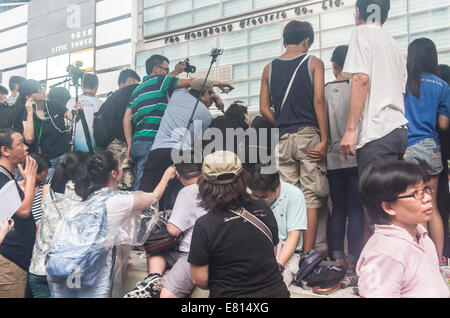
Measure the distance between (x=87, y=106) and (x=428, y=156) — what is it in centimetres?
324

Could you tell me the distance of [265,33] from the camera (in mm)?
8633

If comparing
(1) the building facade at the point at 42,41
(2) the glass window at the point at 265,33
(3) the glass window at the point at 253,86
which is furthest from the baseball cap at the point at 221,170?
(3) the glass window at the point at 253,86

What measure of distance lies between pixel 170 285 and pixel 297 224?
3.05 ft

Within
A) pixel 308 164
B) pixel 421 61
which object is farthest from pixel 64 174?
pixel 421 61

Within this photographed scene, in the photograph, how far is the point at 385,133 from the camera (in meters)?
2.32

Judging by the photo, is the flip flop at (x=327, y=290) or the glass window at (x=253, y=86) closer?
the flip flop at (x=327, y=290)

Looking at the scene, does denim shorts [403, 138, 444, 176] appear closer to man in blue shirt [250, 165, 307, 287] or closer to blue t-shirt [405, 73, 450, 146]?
blue t-shirt [405, 73, 450, 146]

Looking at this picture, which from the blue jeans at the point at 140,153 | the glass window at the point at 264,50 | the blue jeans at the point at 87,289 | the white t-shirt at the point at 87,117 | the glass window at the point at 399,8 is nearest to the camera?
the blue jeans at the point at 87,289

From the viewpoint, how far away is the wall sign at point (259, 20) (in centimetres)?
757

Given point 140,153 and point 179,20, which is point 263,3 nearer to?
point 179,20

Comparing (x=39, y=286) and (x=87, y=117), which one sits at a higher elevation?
(x=87, y=117)

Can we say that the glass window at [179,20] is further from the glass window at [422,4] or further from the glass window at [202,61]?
the glass window at [422,4]

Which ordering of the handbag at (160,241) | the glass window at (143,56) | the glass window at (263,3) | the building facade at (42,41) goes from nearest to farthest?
the handbag at (160,241)
the building facade at (42,41)
the glass window at (263,3)
the glass window at (143,56)

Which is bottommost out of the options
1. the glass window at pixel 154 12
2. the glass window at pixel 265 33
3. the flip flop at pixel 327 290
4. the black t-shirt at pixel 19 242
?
the flip flop at pixel 327 290
